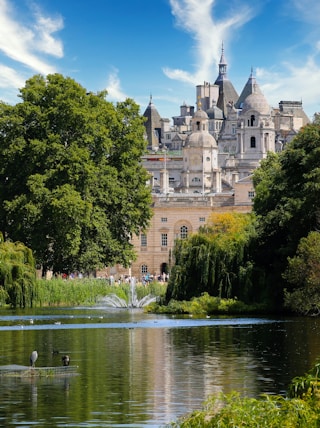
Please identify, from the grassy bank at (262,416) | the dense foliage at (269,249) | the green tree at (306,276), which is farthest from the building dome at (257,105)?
the grassy bank at (262,416)

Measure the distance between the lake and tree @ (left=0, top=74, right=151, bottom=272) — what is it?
18.5 meters

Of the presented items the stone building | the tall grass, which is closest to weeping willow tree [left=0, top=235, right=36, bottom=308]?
the tall grass

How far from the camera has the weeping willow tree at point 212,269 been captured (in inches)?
1937

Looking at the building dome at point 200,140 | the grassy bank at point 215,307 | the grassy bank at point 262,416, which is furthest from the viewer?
the building dome at point 200,140

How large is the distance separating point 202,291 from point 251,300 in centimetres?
209

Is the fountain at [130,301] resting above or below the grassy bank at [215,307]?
above

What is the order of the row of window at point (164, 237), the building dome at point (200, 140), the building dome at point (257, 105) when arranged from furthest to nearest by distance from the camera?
the building dome at point (257, 105), the building dome at point (200, 140), the row of window at point (164, 237)

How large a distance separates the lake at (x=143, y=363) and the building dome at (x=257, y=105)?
14340 centimetres

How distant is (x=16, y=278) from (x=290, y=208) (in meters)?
11.3

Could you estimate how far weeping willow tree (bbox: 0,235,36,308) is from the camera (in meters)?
52.1

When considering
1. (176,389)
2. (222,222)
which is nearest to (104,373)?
(176,389)

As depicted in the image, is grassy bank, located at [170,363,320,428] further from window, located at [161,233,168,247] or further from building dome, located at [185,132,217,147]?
building dome, located at [185,132,217,147]

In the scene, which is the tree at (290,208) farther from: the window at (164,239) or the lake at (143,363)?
the window at (164,239)

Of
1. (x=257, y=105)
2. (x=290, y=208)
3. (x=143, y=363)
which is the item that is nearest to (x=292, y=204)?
(x=290, y=208)
